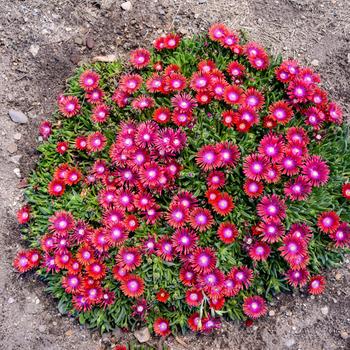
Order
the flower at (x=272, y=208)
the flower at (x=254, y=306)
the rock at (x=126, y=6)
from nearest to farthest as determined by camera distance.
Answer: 1. the flower at (x=272, y=208)
2. the flower at (x=254, y=306)
3. the rock at (x=126, y=6)

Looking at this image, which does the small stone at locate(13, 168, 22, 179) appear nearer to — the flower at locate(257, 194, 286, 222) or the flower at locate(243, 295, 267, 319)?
the flower at locate(257, 194, 286, 222)

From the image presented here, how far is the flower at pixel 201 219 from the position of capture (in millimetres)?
4090

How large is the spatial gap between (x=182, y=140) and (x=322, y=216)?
1.51m

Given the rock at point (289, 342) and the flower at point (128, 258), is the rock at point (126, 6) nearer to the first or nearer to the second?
the flower at point (128, 258)

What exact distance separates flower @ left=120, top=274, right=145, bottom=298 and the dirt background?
0.84m

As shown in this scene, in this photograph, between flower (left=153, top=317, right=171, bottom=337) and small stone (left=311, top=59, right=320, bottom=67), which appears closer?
flower (left=153, top=317, right=171, bottom=337)

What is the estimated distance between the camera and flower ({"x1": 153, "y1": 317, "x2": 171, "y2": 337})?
170 inches

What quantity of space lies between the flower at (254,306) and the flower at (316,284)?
508mm

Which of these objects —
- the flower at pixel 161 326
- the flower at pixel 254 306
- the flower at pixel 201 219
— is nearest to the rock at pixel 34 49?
the flower at pixel 201 219

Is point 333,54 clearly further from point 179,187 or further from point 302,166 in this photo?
point 179,187

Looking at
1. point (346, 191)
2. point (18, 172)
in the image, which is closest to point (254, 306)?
point (346, 191)

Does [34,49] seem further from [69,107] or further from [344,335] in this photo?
[344,335]

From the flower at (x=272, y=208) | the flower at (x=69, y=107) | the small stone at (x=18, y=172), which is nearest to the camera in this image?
the flower at (x=272, y=208)

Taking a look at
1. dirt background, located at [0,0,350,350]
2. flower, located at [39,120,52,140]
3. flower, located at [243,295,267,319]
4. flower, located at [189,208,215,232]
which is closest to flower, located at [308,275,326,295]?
dirt background, located at [0,0,350,350]
